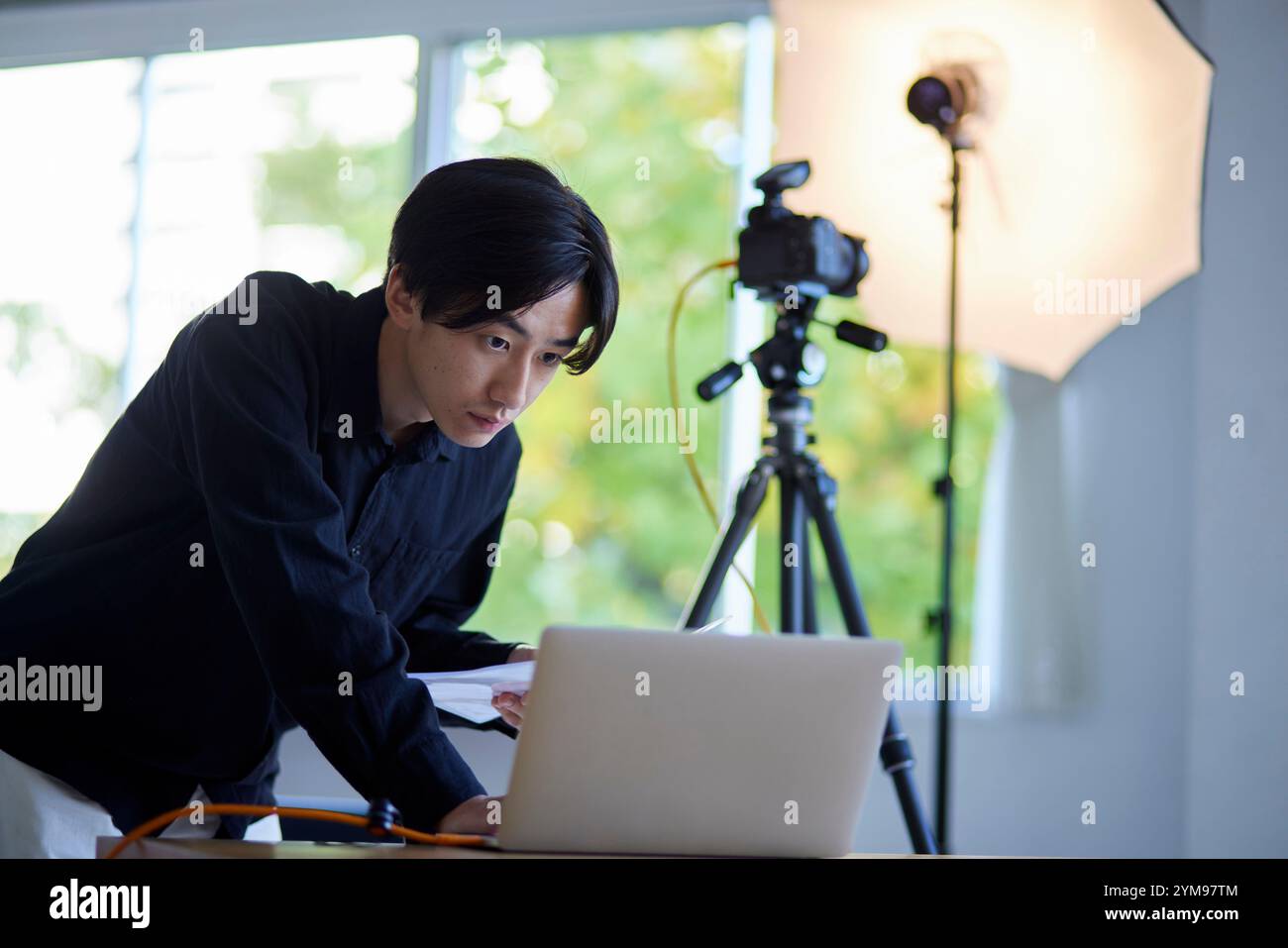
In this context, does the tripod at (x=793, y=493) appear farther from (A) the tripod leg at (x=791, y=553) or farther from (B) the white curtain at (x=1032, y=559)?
(B) the white curtain at (x=1032, y=559)

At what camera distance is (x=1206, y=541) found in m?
2.41

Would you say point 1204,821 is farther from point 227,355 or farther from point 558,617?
point 558,617

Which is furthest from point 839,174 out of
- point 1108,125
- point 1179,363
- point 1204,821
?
point 1204,821

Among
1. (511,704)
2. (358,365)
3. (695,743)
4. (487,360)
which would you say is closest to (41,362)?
(358,365)

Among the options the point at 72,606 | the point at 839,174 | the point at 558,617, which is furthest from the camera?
the point at 558,617

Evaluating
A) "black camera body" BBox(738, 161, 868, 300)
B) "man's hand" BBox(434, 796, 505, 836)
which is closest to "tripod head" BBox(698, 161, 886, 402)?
"black camera body" BBox(738, 161, 868, 300)

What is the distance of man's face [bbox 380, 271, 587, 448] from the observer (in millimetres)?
1276

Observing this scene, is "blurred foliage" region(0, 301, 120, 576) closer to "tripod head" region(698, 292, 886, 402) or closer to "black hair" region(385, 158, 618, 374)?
"tripod head" region(698, 292, 886, 402)

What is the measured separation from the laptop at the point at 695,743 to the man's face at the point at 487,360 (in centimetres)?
52

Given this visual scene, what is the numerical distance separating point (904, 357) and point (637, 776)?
433 cm

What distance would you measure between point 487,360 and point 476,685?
1.19 ft

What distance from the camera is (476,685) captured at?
1086mm

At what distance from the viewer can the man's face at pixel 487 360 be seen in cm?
128

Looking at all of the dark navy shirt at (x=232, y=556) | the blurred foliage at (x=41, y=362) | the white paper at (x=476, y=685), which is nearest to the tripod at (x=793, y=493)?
the dark navy shirt at (x=232, y=556)
